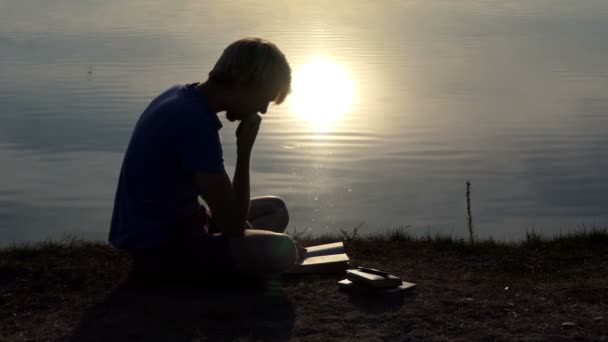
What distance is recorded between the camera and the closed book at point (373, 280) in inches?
211

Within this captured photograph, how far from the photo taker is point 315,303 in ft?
17.4

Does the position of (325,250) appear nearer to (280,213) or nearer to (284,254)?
(280,213)

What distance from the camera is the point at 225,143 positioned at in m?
14.0

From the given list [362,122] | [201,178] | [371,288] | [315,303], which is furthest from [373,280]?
[362,122]

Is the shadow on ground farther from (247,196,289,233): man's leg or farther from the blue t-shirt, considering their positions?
(247,196,289,233): man's leg

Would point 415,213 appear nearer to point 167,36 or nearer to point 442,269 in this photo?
point 442,269

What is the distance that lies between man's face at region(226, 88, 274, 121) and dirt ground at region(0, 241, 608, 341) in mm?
1018

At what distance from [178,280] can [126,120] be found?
10.4m

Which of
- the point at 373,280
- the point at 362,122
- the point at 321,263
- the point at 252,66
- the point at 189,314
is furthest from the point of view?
the point at 362,122

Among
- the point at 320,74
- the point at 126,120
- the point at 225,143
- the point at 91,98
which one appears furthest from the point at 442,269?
the point at 320,74

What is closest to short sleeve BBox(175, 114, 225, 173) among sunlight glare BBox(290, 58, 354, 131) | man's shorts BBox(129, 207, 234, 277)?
man's shorts BBox(129, 207, 234, 277)

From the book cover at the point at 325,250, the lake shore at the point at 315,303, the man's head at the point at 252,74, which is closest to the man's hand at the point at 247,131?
the man's head at the point at 252,74

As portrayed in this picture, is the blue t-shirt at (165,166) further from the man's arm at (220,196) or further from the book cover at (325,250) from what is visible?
the book cover at (325,250)

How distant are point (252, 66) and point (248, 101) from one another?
0.70 feet
